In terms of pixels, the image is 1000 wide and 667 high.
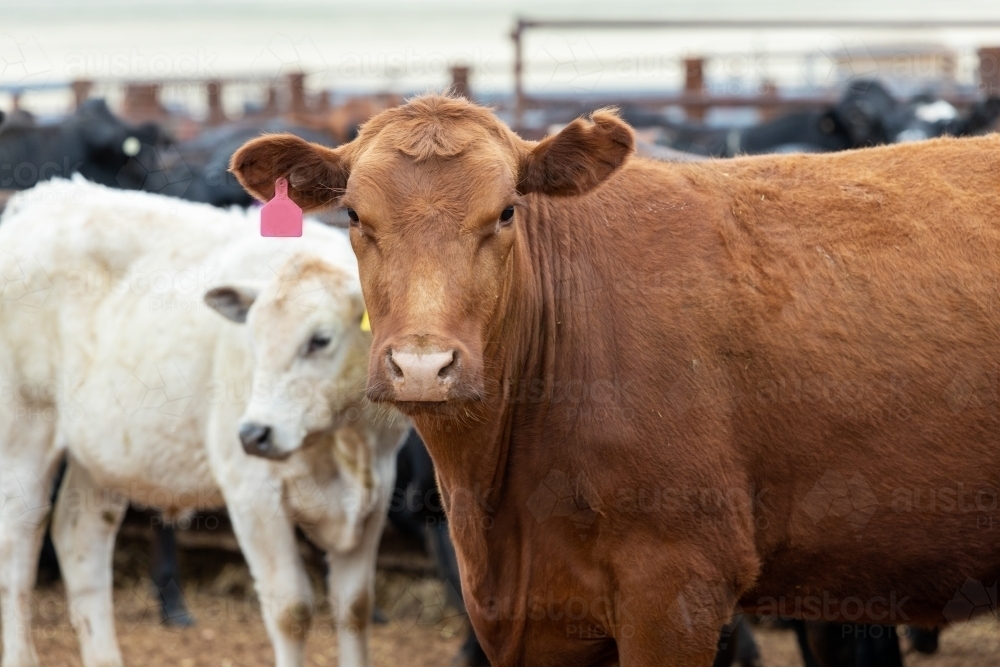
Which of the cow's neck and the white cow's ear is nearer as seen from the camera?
the cow's neck

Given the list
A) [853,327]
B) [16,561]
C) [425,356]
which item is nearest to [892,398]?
[853,327]

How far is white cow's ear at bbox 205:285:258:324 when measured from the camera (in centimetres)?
416

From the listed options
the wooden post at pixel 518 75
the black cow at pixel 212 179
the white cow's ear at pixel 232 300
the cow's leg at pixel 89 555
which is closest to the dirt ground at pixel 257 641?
the cow's leg at pixel 89 555

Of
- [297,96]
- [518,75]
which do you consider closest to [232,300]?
[518,75]

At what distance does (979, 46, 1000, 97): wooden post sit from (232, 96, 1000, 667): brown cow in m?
6.39

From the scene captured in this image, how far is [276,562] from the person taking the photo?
4293 mm

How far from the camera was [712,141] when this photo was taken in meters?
10.7

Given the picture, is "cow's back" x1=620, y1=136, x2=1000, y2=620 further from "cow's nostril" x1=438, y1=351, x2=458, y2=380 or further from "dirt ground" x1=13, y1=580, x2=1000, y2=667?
"dirt ground" x1=13, y1=580, x2=1000, y2=667

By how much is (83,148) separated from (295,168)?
6368 mm

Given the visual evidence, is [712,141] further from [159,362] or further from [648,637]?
[648,637]

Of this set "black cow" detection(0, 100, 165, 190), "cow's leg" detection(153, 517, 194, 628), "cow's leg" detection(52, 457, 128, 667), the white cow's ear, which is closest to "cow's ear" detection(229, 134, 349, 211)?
the white cow's ear

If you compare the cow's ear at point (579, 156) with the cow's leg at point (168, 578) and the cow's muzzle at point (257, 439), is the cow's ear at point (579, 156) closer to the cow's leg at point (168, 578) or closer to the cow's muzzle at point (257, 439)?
the cow's muzzle at point (257, 439)

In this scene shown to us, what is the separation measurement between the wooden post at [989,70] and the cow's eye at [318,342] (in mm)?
6818

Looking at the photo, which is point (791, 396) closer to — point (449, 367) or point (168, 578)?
point (449, 367)
